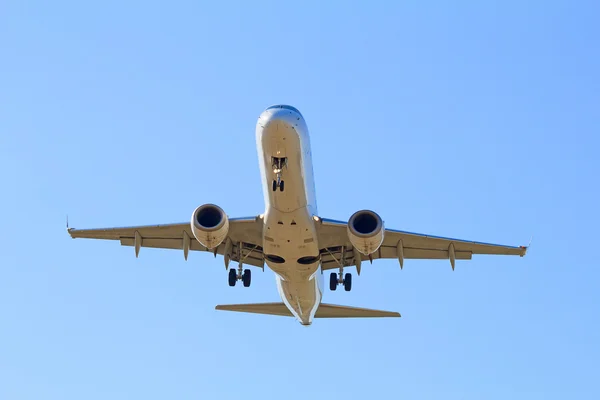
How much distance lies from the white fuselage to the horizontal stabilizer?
12.2 ft

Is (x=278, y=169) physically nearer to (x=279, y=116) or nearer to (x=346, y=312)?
(x=279, y=116)

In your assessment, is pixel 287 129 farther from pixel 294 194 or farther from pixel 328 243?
pixel 328 243

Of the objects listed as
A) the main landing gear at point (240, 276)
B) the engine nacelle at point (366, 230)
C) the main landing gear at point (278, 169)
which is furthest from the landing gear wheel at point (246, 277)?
the main landing gear at point (278, 169)

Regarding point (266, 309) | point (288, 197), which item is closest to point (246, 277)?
point (266, 309)

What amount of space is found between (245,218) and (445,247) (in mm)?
7410

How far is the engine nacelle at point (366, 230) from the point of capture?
104ft

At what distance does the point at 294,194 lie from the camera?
31359 millimetres

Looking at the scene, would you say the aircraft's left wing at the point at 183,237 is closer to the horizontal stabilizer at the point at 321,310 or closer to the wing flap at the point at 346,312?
the horizontal stabilizer at the point at 321,310

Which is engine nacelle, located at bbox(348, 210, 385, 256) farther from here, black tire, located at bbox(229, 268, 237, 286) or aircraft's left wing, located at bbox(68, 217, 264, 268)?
black tire, located at bbox(229, 268, 237, 286)

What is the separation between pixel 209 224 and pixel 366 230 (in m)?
5.02

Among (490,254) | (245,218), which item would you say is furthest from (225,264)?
(490,254)

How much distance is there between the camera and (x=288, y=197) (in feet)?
103

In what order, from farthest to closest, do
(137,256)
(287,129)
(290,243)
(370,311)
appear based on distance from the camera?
(370,311) → (137,256) → (290,243) → (287,129)

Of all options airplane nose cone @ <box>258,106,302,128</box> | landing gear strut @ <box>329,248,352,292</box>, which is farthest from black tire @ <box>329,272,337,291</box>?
airplane nose cone @ <box>258,106,302,128</box>
